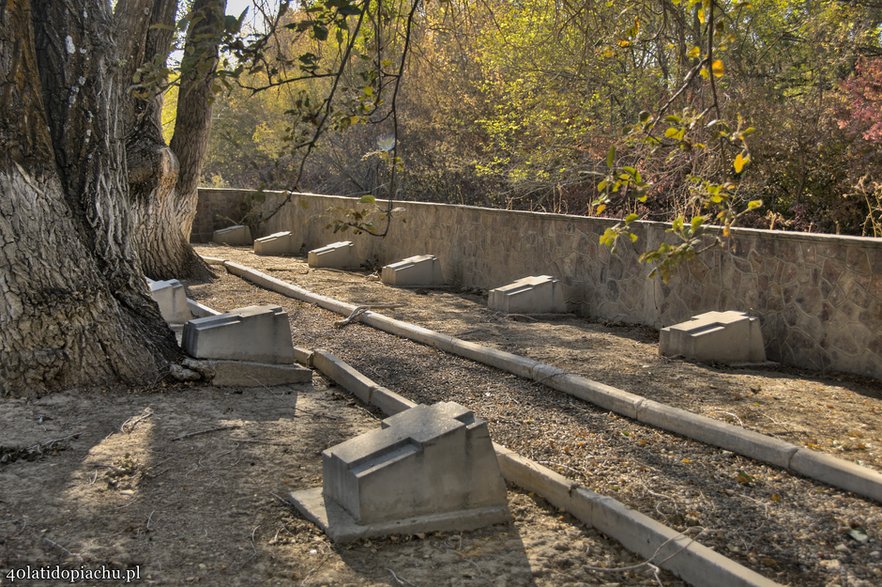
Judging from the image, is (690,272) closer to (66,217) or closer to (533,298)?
(533,298)

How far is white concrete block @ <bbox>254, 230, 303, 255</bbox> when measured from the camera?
16125mm

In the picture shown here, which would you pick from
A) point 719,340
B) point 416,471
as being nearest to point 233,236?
point 719,340

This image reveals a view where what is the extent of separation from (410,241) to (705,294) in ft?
20.0

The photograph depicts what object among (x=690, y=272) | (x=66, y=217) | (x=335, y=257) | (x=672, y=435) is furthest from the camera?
(x=335, y=257)

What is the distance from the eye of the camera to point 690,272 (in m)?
8.48

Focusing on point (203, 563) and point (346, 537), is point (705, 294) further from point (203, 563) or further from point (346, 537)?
point (203, 563)

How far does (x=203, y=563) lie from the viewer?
11.8ft

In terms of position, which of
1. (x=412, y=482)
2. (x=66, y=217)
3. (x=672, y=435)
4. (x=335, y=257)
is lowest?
(x=672, y=435)

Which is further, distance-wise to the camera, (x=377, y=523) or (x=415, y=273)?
(x=415, y=273)

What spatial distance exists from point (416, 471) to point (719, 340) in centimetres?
414

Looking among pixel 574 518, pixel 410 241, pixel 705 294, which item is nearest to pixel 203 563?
pixel 574 518

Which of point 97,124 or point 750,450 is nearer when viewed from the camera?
point 750,450

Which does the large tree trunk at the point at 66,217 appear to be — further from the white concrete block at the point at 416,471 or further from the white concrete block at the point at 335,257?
the white concrete block at the point at 335,257

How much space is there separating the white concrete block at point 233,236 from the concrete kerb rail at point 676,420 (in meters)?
10.0
